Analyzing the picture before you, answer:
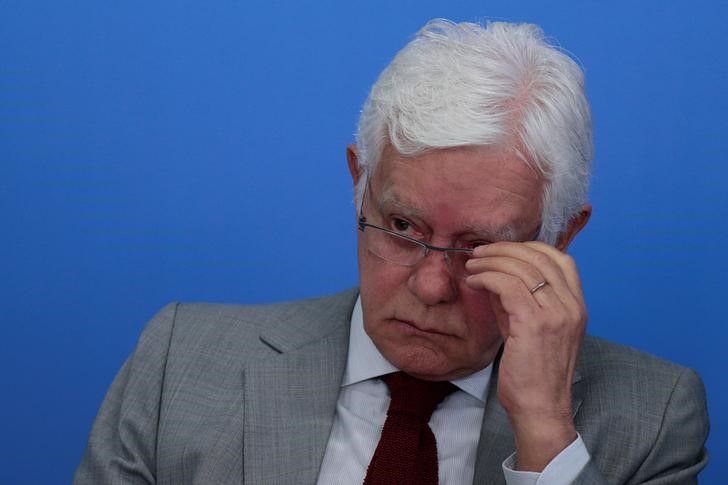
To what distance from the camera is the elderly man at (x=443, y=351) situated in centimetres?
227

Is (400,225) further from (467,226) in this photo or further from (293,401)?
(293,401)

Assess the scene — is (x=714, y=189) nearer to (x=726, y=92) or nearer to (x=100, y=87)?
(x=726, y=92)

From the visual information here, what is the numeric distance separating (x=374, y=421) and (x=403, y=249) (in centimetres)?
Result: 36

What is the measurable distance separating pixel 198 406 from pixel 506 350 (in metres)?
0.62

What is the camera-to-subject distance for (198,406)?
8.05 ft

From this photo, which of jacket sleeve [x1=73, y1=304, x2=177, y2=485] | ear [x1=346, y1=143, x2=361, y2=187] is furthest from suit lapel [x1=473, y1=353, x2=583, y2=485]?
jacket sleeve [x1=73, y1=304, x2=177, y2=485]

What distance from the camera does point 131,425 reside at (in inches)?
95.7

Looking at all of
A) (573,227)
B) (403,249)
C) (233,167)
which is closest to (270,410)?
(403,249)

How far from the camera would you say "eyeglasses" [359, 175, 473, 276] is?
231cm

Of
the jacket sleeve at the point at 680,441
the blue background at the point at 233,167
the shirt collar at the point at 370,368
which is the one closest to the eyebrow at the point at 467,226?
the shirt collar at the point at 370,368

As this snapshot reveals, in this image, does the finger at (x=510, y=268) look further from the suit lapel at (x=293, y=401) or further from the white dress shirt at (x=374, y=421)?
the suit lapel at (x=293, y=401)

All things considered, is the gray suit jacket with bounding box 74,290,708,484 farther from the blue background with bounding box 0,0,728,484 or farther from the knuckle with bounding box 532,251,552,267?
the blue background with bounding box 0,0,728,484

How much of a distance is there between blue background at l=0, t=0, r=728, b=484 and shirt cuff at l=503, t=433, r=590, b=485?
114 cm

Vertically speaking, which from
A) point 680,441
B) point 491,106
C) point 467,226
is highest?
point 491,106
